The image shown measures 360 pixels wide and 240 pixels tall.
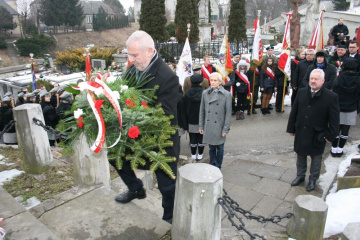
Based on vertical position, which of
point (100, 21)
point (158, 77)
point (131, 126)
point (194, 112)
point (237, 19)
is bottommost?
point (194, 112)

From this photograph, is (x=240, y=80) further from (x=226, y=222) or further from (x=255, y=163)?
(x=226, y=222)

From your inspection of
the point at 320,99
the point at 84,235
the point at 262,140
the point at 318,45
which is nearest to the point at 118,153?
the point at 84,235

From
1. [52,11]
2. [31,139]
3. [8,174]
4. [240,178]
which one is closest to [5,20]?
[52,11]

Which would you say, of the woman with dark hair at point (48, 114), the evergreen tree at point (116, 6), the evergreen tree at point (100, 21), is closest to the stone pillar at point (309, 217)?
the woman with dark hair at point (48, 114)

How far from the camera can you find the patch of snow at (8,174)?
4907 mm

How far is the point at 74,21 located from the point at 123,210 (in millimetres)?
50324

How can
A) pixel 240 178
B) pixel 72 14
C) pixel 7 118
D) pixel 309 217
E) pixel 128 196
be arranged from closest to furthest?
1. pixel 309 217
2. pixel 128 196
3. pixel 240 178
4. pixel 7 118
5. pixel 72 14

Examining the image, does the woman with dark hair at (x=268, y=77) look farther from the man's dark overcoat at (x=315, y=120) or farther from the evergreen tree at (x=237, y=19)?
the evergreen tree at (x=237, y=19)

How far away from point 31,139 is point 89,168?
1769 millimetres

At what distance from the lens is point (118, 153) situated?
107 inches

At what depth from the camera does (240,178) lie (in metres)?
5.35

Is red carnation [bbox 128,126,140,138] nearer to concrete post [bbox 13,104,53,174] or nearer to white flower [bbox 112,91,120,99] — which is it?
white flower [bbox 112,91,120,99]

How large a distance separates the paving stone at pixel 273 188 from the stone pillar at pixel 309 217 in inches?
61.8

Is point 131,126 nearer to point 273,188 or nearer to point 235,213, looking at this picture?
point 235,213
